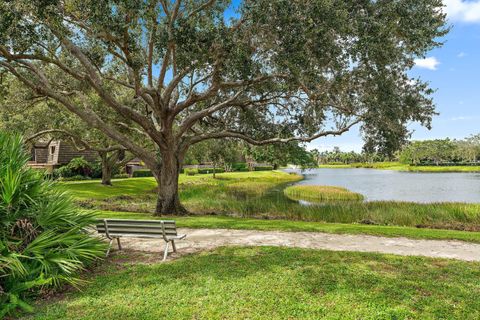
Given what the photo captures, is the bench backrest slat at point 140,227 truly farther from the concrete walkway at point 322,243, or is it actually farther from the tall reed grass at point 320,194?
the tall reed grass at point 320,194

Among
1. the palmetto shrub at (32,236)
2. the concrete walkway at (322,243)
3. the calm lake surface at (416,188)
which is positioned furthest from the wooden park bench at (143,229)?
the calm lake surface at (416,188)

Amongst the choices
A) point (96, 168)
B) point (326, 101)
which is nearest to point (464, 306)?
point (326, 101)

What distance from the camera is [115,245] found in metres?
8.92

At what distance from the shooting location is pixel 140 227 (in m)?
7.43

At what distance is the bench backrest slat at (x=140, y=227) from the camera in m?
7.34

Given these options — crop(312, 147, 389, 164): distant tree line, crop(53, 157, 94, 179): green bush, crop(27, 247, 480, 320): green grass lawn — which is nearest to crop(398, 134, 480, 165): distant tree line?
crop(312, 147, 389, 164): distant tree line

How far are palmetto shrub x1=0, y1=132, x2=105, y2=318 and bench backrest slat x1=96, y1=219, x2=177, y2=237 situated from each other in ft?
1.70

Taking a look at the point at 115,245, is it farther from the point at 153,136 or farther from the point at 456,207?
the point at 456,207

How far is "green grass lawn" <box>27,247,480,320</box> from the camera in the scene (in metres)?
4.70

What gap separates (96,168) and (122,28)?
3366 cm

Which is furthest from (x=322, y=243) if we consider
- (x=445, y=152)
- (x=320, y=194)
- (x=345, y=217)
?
(x=445, y=152)

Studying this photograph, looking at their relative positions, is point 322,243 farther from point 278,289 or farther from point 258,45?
point 258,45

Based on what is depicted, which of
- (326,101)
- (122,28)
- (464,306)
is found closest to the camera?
(464,306)

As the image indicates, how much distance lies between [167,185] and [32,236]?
10.1 meters
